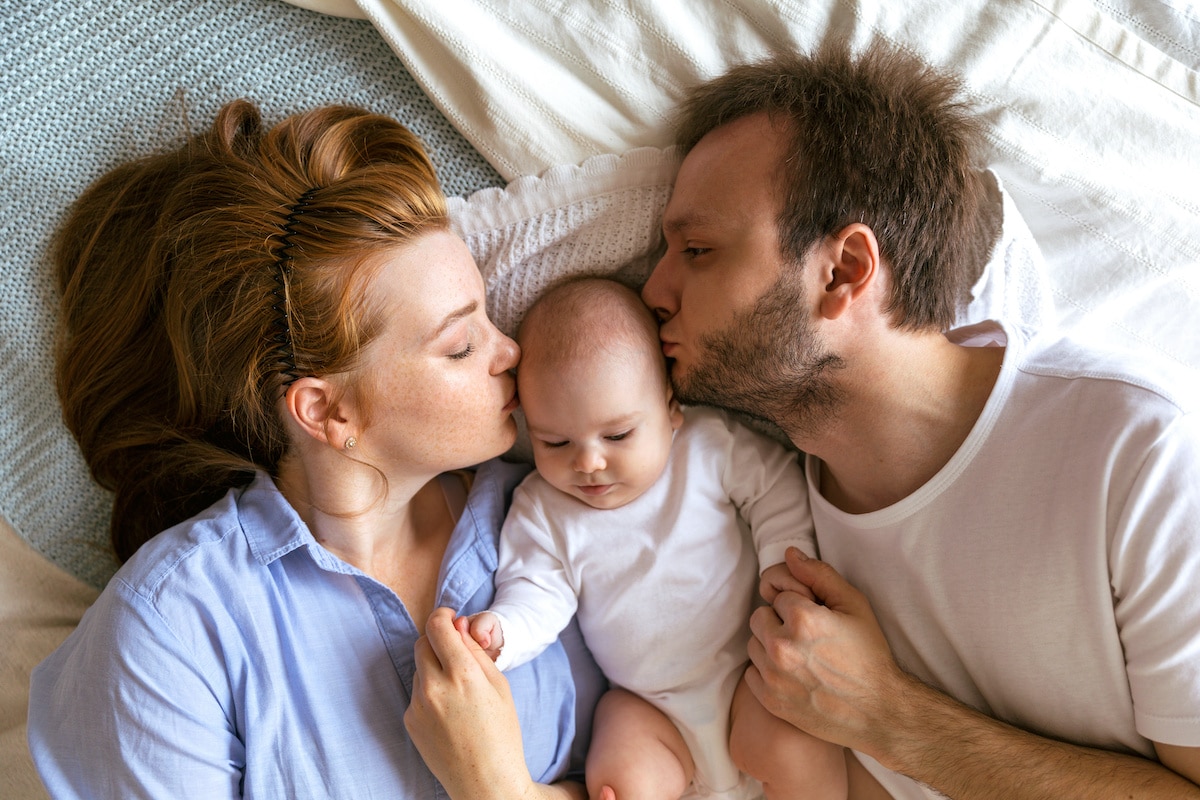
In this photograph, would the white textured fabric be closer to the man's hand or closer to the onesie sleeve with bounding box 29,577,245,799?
the man's hand

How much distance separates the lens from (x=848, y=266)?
1735mm

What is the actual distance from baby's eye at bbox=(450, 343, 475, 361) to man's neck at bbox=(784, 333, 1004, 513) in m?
0.77

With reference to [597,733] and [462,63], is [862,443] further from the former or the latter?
[462,63]

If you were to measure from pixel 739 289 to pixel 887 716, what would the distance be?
902mm

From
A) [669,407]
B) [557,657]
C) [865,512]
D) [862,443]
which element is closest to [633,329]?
[669,407]

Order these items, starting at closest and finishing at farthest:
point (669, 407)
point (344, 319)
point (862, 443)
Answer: point (344, 319) → point (862, 443) → point (669, 407)

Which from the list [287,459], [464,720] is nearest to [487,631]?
[464,720]

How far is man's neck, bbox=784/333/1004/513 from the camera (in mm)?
1766

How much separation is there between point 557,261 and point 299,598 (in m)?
0.93

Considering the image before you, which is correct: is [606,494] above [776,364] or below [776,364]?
below

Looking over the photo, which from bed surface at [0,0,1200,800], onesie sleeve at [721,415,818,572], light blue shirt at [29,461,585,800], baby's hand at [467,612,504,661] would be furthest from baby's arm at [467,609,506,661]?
bed surface at [0,0,1200,800]

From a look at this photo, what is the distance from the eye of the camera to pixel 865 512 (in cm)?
191

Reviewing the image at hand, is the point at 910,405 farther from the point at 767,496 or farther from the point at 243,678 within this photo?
the point at 243,678

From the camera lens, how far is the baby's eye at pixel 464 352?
1.76 metres
